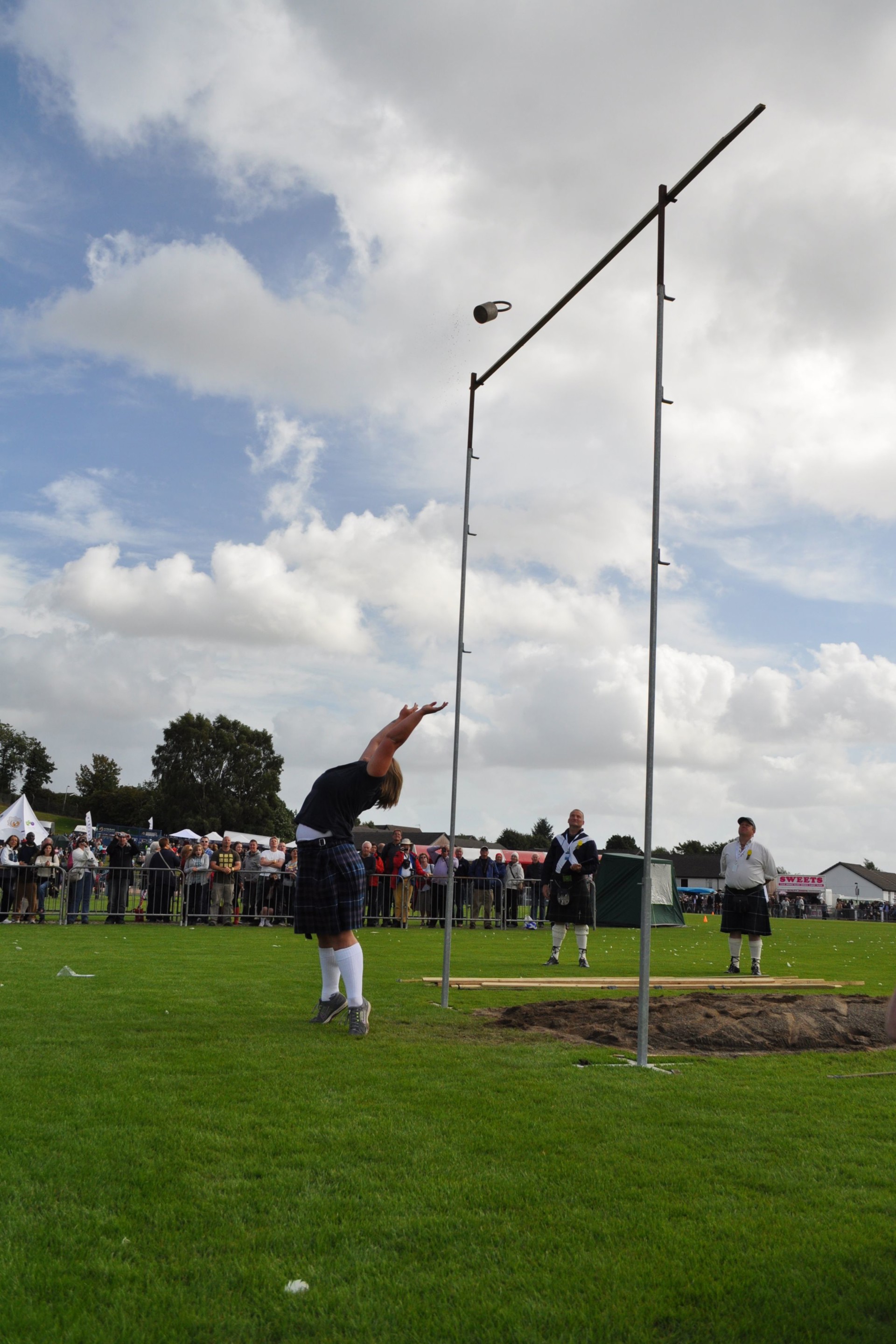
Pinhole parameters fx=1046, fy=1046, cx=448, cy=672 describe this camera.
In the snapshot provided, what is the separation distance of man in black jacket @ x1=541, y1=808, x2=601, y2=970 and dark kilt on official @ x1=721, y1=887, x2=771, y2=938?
166 cm

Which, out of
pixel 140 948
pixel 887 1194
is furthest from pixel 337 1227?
pixel 140 948

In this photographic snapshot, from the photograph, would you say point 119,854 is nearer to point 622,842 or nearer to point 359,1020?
point 359,1020

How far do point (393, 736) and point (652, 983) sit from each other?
526 cm

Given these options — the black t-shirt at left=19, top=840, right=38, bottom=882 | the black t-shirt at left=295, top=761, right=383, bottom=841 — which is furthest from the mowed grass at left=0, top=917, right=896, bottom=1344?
the black t-shirt at left=19, top=840, right=38, bottom=882

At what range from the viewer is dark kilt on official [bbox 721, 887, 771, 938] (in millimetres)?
12578

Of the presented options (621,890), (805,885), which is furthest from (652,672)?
(805,885)

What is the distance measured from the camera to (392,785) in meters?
7.00

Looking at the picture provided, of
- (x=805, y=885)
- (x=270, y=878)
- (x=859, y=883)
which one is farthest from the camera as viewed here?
(x=859, y=883)

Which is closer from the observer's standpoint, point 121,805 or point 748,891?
point 748,891

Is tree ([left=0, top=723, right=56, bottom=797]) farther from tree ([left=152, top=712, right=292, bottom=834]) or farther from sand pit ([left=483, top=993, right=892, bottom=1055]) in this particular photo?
sand pit ([left=483, top=993, right=892, bottom=1055])

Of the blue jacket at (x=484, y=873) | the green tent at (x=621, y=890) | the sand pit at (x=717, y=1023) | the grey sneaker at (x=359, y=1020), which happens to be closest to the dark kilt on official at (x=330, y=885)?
the grey sneaker at (x=359, y=1020)

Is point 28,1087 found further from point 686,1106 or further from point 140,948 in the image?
point 140,948

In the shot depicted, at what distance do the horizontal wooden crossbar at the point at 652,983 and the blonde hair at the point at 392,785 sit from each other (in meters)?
2.93

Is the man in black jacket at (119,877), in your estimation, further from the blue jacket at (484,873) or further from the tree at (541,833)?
the tree at (541,833)
